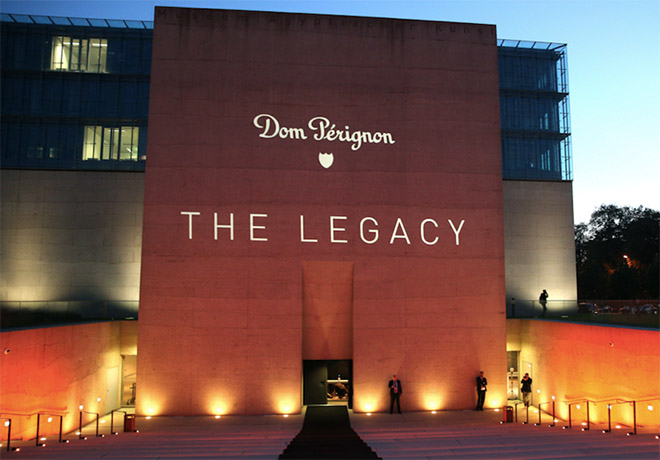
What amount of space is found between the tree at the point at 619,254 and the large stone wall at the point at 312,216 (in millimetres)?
21181

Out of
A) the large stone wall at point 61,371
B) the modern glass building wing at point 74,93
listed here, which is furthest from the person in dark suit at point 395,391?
the modern glass building wing at point 74,93

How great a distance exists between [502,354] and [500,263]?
9.15 feet

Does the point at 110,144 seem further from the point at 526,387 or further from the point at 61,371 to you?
the point at 526,387

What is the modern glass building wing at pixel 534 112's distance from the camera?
80.6 feet

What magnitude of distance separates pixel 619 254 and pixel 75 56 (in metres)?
43.4

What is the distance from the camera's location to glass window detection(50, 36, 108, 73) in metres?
23.0

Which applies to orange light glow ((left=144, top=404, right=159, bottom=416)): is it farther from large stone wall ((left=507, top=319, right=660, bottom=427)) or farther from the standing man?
large stone wall ((left=507, top=319, right=660, bottom=427))

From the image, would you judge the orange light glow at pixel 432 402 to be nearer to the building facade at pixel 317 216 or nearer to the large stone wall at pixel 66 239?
the building facade at pixel 317 216

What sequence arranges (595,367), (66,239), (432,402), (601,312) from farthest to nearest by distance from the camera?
(66,239) < (432,402) < (601,312) < (595,367)

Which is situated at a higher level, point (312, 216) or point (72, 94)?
point (72, 94)

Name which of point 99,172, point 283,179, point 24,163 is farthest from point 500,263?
point 24,163

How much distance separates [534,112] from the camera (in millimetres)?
25188

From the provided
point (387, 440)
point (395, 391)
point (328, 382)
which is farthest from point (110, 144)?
point (387, 440)

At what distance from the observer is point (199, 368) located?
14.9m
